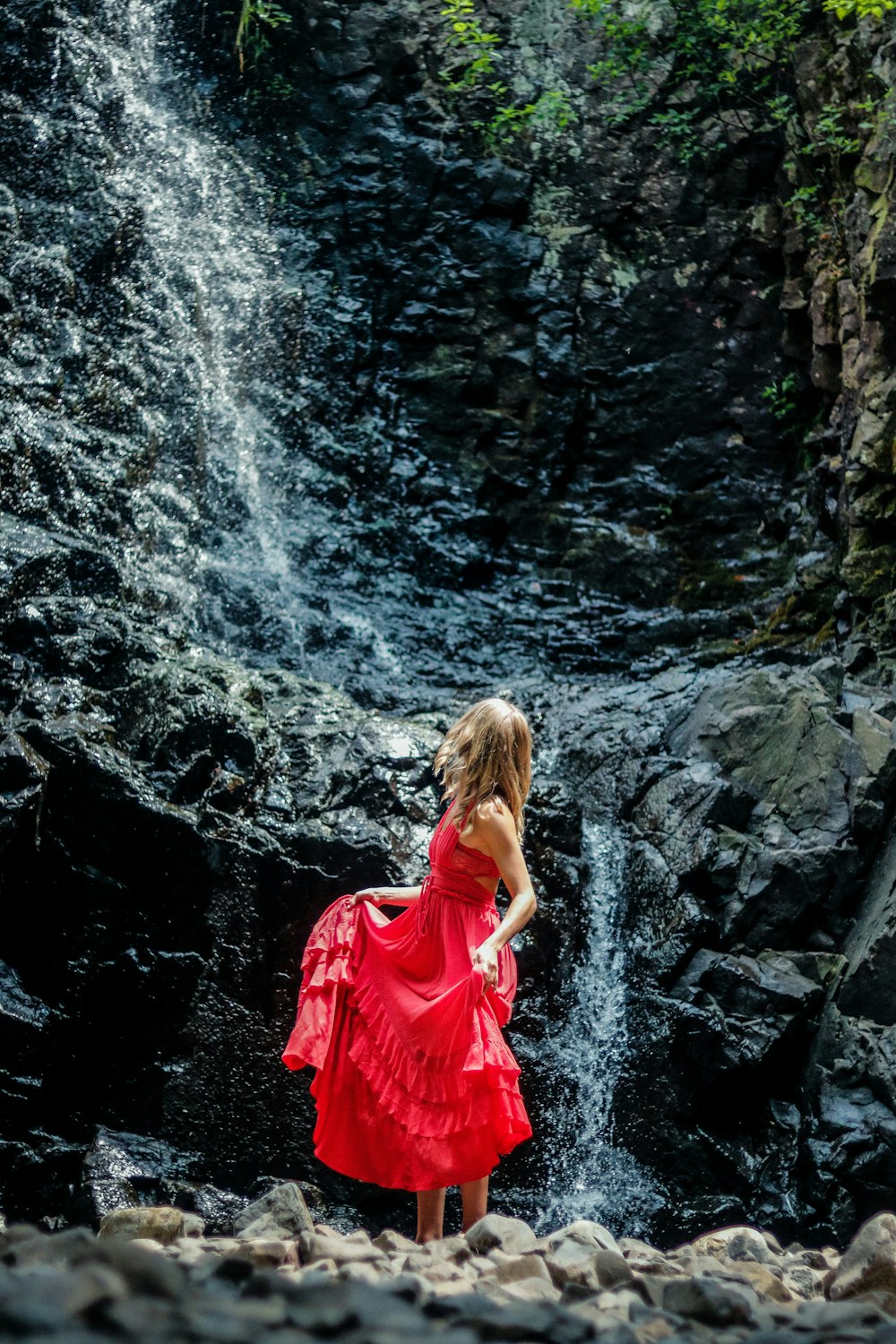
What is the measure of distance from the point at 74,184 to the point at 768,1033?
9666 mm

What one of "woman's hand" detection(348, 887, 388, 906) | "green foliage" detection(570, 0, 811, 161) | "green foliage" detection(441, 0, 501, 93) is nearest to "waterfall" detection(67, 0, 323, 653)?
"green foliage" detection(441, 0, 501, 93)

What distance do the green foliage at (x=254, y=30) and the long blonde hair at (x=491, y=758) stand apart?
11.6m

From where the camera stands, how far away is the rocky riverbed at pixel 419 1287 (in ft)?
5.20

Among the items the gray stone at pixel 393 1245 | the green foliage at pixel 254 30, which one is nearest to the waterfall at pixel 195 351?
the green foliage at pixel 254 30

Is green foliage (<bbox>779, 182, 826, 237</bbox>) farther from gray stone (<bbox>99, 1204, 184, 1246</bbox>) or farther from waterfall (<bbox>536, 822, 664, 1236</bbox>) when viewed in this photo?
gray stone (<bbox>99, 1204, 184, 1246</bbox>)

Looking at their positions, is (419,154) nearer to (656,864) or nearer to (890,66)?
(890,66)

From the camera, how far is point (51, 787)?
582 centimetres

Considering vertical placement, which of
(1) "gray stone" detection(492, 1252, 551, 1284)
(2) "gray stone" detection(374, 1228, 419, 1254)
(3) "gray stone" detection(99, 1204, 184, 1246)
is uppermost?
(1) "gray stone" detection(492, 1252, 551, 1284)

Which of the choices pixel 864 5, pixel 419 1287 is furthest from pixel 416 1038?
pixel 864 5

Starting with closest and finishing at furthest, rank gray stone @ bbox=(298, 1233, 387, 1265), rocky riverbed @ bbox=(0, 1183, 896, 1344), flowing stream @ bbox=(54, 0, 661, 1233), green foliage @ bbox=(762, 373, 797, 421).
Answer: rocky riverbed @ bbox=(0, 1183, 896, 1344) → gray stone @ bbox=(298, 1233, 387, 1265) → flowing stream @ bbox=(54, 0, 661, 1233) → green foliage @ bbox=(762, 373, 797, 421)

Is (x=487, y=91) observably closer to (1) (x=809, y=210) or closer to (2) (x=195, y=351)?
(1) (x=809, y=210)

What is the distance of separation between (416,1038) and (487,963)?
0.51 meters

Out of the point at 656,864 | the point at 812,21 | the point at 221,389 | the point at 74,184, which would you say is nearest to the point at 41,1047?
the point at 656,864

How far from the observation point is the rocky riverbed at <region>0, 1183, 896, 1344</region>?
1.59 meters
